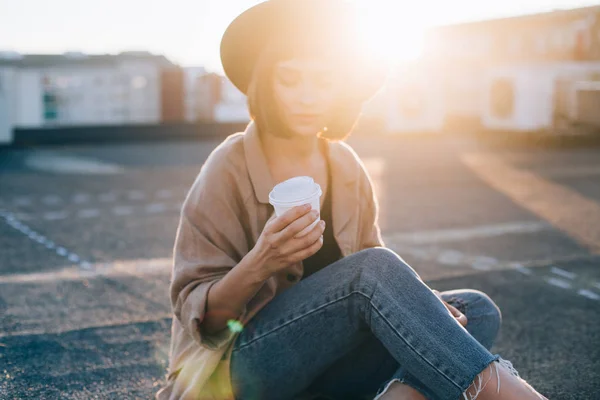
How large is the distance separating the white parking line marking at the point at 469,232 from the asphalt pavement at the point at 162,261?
20mm

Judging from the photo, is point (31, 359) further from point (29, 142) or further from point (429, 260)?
point (29, 142)

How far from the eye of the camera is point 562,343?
134 inches

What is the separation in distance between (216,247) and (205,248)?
0.04 metres

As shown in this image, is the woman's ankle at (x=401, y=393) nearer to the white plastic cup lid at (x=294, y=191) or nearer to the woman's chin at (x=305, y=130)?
the white plastic cup lid at (x=294, y=191)

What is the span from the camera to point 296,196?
5.94 feet

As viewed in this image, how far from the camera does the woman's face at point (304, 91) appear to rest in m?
2.20

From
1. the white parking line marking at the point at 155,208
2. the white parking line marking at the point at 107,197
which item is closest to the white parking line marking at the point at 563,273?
the white parking line marking at the point at 155,208

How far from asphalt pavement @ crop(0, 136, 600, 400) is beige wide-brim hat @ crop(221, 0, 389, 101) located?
5.00ft

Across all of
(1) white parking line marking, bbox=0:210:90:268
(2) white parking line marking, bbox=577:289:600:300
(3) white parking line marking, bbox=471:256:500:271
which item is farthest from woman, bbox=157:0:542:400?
(1) white parking line marking, bbox=0:210:90:268

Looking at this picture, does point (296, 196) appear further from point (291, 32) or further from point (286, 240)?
point (291, 32)

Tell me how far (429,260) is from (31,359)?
3067mm

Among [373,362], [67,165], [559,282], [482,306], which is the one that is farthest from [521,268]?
[67,165]

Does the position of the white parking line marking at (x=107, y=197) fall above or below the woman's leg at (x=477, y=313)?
below

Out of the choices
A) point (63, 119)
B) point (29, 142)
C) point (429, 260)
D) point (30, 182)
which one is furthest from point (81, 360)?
point (63, 119)
